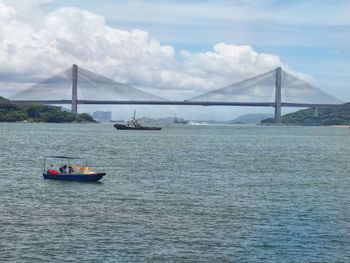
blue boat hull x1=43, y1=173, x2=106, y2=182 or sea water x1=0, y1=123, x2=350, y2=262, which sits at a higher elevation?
blue boat hull x1=43, y1=173, x2=106, y2=182

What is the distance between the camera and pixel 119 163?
269 feet

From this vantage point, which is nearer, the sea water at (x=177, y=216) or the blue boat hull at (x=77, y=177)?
the sea water at (x=177, y=216)

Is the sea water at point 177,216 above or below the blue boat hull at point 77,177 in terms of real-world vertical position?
below

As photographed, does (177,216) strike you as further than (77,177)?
No

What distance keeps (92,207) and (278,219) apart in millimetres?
11860

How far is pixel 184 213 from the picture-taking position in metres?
43.5

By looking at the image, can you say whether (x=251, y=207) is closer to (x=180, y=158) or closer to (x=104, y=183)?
(x=104, y=183)

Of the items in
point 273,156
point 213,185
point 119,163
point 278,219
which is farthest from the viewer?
point 273,156

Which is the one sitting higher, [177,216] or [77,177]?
[77,177]

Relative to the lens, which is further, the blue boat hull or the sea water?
the blue boat hull

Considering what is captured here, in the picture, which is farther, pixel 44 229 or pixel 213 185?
pixel 213 185

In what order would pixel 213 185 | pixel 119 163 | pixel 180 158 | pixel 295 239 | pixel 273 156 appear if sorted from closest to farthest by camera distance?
1. pixel 295 239
2. pixel 213 185
3. pixel 119 163
4. pixel 180 158
5. pixel 273 156

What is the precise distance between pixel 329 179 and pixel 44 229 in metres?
35.6

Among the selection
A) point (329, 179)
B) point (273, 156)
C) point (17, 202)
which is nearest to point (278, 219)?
point (17, 202)
